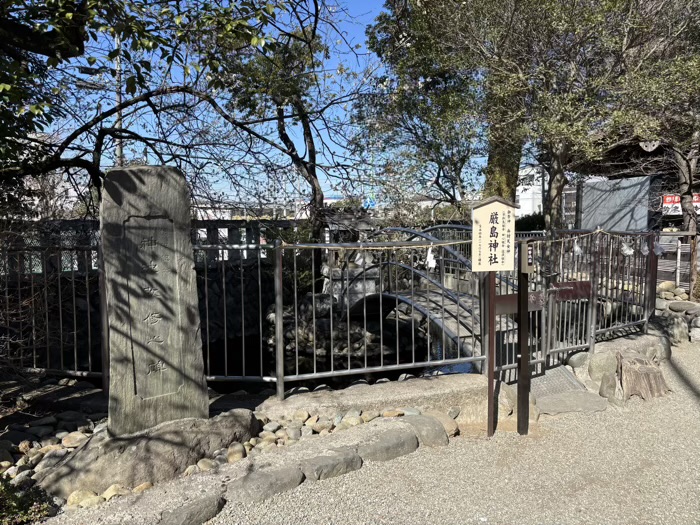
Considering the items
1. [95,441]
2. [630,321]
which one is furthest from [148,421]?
[630,321]

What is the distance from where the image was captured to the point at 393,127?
12.7 metres

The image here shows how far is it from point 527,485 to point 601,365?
2.45 metres

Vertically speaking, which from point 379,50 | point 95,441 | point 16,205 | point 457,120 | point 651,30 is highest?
point 379,50

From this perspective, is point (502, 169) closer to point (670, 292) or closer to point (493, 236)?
point (670, 292)

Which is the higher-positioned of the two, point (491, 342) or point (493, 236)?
point (493, 236)

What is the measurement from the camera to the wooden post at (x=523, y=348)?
4207 millimetres

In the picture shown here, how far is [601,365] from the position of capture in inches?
208

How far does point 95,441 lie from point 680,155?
1152 cm

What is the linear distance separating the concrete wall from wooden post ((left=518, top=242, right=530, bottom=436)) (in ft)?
33.2

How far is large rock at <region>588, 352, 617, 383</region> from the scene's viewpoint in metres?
5.26

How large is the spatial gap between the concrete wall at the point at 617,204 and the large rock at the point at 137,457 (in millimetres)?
12200

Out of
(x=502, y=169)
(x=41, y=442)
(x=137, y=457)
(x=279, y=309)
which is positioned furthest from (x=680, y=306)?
(x=41, y=442)

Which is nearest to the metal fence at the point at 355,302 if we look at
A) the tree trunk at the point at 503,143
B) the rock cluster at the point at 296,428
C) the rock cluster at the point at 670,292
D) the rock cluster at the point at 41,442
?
the rock cluster at the point at 296,428

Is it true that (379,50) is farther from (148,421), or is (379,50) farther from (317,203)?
(148,421)
